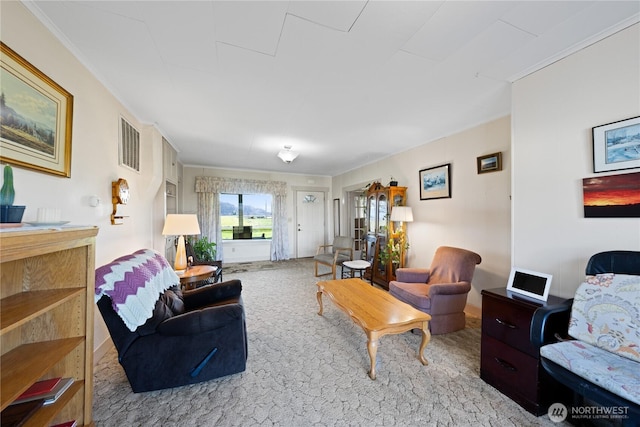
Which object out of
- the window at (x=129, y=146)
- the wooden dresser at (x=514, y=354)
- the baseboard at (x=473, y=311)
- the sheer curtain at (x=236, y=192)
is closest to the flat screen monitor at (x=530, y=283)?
the wooden dresser at (x=514, y=354)

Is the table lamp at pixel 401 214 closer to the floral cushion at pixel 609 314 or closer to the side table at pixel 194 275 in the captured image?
the floral cushion at pixel 609 314

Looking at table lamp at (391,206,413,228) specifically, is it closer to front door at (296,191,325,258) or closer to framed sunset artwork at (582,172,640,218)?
framed sunset artwork at (582,172,640,218)

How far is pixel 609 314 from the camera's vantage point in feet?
4.27

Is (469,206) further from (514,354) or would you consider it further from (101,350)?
(101,350)

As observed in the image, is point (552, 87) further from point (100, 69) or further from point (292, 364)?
point (100, 69)

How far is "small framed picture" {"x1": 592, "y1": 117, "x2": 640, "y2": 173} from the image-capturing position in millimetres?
1413

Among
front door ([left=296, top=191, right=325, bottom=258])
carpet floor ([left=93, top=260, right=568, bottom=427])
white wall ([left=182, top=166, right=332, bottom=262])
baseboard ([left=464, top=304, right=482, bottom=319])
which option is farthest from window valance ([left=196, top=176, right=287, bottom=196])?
baseboard ([left=464, top=304, right=482, bottom=319])

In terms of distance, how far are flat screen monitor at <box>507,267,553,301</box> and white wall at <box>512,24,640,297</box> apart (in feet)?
0.78

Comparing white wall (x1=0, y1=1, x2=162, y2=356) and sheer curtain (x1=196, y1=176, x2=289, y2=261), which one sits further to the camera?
sheer curtain (x1=196, y1=176, x2=289, y2=261)

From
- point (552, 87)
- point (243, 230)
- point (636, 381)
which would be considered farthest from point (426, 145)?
point (243, 230)

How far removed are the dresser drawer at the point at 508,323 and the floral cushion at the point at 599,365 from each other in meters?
0.20

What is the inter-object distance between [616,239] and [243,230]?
6087mm

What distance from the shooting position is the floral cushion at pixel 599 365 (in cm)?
104

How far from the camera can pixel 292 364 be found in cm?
203
